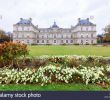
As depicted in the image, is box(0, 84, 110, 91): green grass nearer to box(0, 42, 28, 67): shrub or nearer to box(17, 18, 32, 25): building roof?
box(0, 42, 28, 67): shrub

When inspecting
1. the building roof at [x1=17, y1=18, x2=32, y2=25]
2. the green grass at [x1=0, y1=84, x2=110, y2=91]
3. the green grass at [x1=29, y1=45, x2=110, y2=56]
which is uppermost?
the building roof at [x1=17, y1=18, x2=32, y2=25]

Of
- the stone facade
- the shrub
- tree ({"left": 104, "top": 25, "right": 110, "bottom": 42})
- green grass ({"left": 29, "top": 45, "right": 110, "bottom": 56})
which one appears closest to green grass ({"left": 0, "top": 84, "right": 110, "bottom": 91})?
the shrub

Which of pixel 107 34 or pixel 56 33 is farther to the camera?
pixel 56 33

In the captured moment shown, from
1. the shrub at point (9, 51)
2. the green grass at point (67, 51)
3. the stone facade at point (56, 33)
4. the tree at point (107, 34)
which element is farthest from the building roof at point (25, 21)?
the shrub at point (9, 51)

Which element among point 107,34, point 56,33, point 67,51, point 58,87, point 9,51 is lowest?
point 58,87

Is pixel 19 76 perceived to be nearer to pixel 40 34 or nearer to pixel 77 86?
pixel 77 86

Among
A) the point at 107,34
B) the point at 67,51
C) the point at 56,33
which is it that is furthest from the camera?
the point at 56,33

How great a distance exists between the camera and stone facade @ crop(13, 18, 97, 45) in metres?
91.6

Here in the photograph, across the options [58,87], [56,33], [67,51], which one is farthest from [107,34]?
[58,87]

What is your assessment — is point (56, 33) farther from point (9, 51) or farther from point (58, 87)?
point (58, 87)

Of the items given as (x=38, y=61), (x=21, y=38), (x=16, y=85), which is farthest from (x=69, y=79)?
(x=21, y=38)

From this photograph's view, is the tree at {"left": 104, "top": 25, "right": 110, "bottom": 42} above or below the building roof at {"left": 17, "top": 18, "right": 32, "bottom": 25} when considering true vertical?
below

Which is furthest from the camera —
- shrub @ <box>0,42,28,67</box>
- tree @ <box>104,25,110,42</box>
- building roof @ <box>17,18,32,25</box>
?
building roof @ <box>17,18,32,25</box>

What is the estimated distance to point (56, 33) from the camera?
9375cm
